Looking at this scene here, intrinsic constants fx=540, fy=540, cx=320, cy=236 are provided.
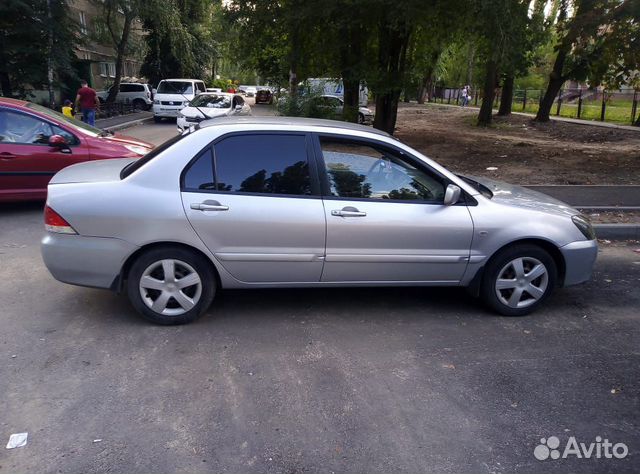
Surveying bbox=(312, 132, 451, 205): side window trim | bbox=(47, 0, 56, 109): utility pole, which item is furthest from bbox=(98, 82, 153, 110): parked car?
bbox=(312, 132, 451, 205): side window trim

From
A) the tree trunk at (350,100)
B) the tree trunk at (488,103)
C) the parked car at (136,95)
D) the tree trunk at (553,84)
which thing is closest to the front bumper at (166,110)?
the parked car at (136,95)

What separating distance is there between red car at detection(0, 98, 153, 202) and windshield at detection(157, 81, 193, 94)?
19.4 metres

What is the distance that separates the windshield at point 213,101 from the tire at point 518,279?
660 inches

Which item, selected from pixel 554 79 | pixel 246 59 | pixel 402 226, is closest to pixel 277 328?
pixel 402 226

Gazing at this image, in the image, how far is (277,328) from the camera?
448cm

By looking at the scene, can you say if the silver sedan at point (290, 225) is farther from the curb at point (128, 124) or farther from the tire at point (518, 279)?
the curb at point (128, 124)

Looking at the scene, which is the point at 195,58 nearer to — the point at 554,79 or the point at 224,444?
the point at 554,79

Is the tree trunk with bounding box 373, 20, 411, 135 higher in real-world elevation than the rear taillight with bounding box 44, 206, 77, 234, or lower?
higher

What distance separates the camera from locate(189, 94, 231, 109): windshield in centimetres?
2016

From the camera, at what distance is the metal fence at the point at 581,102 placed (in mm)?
27328

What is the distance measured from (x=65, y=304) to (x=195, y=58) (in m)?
35.3

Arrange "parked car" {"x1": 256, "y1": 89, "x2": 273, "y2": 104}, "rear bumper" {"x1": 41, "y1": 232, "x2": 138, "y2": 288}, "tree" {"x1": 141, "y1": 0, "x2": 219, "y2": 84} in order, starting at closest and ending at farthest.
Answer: "rear bumper" {"x1": 41, "y1": 232, "x2": 138, "y2": 288} < "tree" {"x1": 141, "y1": 0, "x2": 219, "y2": 84} < "parked car" {"x1": 256, "y1": 89, "x2": 273, "y2": 104}

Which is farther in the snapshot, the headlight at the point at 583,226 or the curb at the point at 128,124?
the curb at the point at 128,124

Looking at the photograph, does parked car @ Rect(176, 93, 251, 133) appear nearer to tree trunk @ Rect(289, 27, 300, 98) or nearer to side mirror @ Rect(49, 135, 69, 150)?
tree trunk @ Rect(289, 27, 300, 98)
